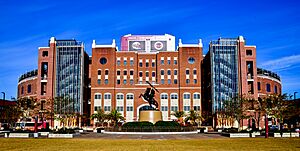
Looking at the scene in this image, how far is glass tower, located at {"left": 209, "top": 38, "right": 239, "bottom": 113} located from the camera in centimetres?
10062

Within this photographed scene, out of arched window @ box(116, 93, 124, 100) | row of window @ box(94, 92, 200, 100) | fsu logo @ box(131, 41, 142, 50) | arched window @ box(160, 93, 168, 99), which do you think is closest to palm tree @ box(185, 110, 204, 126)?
row of window @ box(94, 92, 200, 100)

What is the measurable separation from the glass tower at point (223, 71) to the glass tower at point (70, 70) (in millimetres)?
37390

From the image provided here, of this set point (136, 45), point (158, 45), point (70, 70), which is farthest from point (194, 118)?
point (136, 45)

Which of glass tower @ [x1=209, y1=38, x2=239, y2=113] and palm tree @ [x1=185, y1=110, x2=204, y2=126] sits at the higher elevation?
glass tower @ [x1=209, y1=38, x2=239, y2=113]

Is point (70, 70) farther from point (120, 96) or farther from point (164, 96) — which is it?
point (164, 96)

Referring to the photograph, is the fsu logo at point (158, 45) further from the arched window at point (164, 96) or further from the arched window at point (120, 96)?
the arched window at point (120, 96)

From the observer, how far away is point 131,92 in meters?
106

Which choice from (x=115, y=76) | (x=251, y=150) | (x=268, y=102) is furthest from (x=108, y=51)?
(x=251, y=150)

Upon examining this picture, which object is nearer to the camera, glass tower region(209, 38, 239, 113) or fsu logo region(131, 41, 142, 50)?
glass tower region(209, 38, 239, 113)

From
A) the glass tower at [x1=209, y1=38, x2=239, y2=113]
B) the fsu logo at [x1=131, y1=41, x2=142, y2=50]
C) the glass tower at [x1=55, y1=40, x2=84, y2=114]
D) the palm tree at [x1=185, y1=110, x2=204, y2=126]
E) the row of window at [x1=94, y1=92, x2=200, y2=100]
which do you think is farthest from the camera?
the fsu logo at [x1=131, y1=41, x2=142, y2=50]

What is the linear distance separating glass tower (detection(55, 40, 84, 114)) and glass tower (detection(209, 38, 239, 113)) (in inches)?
1472

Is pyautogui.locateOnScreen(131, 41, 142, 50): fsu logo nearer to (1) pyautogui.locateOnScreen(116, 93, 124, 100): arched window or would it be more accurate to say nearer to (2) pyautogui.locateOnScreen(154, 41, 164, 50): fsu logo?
(2) pyautogui.locateOnScreen(154, 41, 164, 50): fsu logo

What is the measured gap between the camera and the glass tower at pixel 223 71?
100625 mm

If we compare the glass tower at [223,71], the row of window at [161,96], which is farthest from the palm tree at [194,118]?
the row of window at [161,96]
